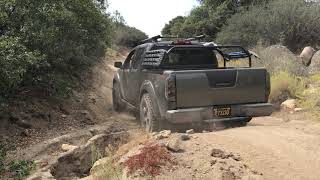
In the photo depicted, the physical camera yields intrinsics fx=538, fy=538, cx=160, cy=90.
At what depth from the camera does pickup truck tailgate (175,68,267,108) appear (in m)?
9.08

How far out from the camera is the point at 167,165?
6.35 metres

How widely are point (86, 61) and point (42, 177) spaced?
361 inches

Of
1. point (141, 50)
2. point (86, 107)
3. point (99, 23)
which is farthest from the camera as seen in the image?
point (99, 23)

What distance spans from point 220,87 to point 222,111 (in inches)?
16.6

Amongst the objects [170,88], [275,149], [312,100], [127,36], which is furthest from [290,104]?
[127,36]

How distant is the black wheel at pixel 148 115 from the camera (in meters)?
9.63

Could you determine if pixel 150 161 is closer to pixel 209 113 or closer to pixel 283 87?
pixel 209 113

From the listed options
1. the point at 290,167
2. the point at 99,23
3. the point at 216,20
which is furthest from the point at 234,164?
the point at 216,20

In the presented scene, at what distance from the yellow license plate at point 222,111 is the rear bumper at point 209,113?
0.20 feet

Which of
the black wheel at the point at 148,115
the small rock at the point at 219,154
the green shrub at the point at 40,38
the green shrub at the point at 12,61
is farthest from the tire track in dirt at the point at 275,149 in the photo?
the green shrub at the point at 40,38

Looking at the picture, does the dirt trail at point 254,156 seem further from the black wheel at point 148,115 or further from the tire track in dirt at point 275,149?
the black wheel at point 148,115

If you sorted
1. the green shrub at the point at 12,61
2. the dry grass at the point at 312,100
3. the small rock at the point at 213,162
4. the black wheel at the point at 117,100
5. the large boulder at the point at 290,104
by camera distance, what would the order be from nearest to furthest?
the small rock at the point at 213,162
the green shrub at the point at 12,61
the dry grass at the point at 312,100
the large boulder at the point at 290,104
the black wheel at the point at 117,100

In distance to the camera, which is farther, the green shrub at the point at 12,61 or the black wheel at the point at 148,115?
the black wheel at the point at 148,115

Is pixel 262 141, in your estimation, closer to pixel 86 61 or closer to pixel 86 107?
pixel 86 107
